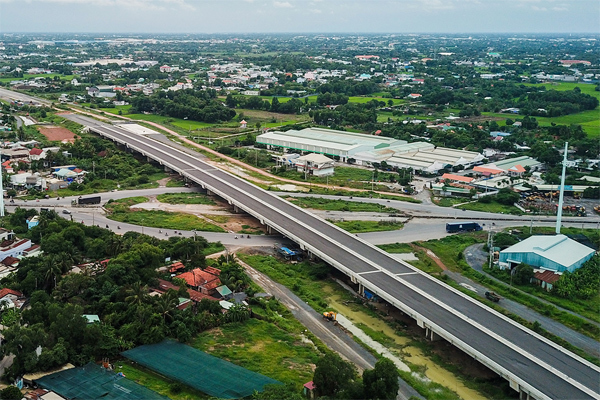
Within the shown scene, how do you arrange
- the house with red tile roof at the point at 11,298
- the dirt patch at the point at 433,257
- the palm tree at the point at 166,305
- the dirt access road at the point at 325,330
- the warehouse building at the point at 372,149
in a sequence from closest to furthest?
the dirt access road at the point at 325,330 < the palm tree at the point at 166,305 < the house with red tile roof at the point at 11,298 < the dirt patch at the point at 433,257 < the warehouse building at the point at 372,149

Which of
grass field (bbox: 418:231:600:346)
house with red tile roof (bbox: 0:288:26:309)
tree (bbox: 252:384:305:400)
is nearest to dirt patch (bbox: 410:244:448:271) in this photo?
grass field (bbox: 418:231:600:346)

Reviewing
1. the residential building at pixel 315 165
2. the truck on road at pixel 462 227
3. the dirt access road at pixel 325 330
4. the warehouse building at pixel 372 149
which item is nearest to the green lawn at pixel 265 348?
the dirt access road at pixel 325 330

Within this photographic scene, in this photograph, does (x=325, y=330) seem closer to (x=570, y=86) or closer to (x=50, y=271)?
(x=50, y=271)

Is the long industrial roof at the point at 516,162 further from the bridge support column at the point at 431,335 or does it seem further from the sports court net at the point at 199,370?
the sports court net at the point at 199,370

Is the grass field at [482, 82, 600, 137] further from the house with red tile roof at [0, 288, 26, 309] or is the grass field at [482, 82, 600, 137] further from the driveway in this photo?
the house with red tile roof at [0, 288, 26, 309]

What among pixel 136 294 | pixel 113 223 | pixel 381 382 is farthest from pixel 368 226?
pixel 381 382

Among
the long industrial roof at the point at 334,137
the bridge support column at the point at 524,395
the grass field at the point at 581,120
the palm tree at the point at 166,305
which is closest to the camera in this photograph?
the bridge support column at the point at 524,395
